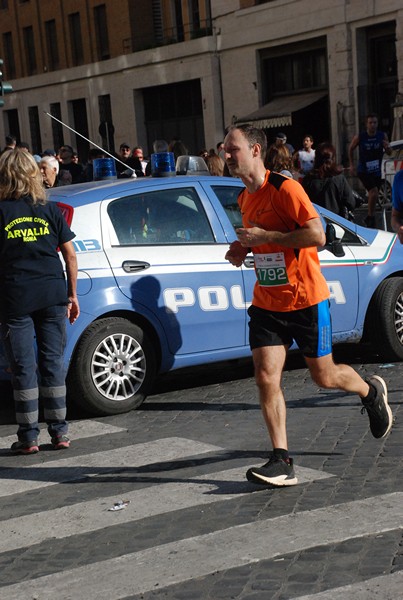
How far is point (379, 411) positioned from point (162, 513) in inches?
58.1

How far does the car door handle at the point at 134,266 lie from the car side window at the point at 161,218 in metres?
0.17

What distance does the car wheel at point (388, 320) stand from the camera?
9.41 metres

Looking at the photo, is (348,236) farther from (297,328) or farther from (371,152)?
(371,152)

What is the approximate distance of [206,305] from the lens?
8516 millimetres

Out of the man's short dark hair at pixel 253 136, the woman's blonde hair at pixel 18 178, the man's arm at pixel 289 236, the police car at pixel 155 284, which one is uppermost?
the man's short dark hair at pixel 253 136

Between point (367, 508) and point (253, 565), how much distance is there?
886 mm

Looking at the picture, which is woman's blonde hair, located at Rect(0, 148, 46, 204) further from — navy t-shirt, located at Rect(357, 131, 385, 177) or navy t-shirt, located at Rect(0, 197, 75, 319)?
navy t-shirt, located at Rect(357, 131, 385, 177)

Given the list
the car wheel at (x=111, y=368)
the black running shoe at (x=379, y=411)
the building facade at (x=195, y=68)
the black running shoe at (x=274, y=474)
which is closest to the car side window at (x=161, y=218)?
the car wheel at (x=111, y=368)

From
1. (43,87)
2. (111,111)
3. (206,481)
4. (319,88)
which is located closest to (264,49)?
(319,88)

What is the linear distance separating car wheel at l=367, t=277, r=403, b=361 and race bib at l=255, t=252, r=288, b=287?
3421mm

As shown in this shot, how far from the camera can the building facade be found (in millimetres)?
33188

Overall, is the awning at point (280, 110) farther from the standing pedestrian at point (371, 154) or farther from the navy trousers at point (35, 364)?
the navy trousers at point (35, 364)

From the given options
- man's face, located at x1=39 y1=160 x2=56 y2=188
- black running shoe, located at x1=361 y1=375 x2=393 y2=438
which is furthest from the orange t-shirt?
man's face, located at x1=39 y1=160 x2=56 y2=188

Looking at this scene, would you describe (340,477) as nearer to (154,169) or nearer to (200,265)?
(200,265)
